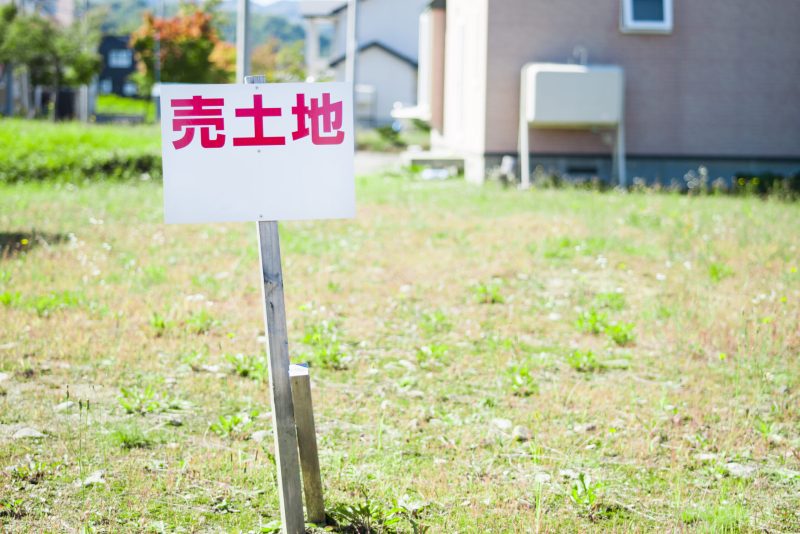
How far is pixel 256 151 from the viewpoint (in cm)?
346

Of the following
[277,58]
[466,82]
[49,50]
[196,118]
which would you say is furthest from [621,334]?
[277,58]

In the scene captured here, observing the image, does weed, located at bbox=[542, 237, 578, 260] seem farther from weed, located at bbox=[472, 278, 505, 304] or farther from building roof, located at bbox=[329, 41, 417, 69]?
building roof, located at bbox=[329, 41, 417, 69]

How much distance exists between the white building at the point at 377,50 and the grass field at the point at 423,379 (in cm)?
3093

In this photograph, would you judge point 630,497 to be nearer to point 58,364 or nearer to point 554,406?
point 554,406

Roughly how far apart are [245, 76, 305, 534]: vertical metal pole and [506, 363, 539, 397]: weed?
83.6 inches

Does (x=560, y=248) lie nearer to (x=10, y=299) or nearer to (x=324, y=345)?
(x=324, y=345)

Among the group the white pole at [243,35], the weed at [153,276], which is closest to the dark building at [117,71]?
the white pole at [243,35]

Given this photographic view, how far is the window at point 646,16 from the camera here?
1530 cm

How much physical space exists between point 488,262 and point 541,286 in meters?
0.94

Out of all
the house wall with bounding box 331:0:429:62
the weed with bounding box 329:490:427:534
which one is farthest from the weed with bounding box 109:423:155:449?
the house wall with bounding box 331:0:429:62

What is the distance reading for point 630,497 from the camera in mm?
4000

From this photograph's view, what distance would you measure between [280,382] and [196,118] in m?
1.04

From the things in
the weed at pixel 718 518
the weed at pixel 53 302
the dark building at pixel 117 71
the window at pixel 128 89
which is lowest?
the weed at pixel 718 518

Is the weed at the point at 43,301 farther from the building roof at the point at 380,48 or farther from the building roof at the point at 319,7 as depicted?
the building roof at the point at 319,7
